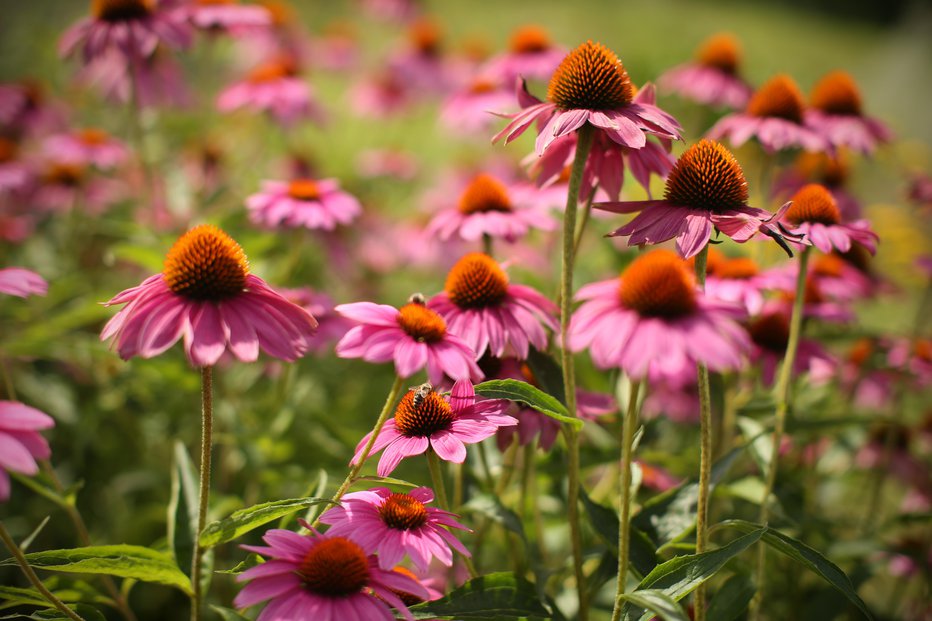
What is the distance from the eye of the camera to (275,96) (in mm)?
2633

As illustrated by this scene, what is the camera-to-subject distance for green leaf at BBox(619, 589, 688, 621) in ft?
2.76

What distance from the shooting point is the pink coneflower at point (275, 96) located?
260 centimetres

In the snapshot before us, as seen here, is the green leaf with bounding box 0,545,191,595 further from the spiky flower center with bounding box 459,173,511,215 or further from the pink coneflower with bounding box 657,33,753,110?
the pink coneflower with bounding box 657,33,753,110

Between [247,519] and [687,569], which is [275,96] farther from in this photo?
[687,569]

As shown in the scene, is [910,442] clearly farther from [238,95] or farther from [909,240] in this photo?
[238,95]

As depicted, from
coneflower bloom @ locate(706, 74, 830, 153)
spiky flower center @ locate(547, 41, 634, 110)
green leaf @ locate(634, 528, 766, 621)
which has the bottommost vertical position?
green leaf @ locate(634, 528, 766, 621)

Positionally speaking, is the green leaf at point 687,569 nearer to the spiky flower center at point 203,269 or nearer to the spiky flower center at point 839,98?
the spiky flower center at point 203,269

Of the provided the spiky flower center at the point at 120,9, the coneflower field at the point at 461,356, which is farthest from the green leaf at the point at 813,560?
the spiky flower center at the point at 120,9

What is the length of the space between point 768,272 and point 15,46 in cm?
481

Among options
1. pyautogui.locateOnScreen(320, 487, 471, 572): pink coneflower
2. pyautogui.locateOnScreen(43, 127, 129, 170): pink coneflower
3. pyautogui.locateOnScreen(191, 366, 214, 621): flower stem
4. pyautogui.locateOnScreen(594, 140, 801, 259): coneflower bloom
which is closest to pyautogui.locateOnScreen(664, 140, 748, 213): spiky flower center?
pyautogui.locateOnScreen(594, 140, 801, 259): coneflower bloom

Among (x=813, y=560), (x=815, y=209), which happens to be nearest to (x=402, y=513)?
(x=813, y=560)

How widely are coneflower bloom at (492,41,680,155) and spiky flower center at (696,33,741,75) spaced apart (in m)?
1.55

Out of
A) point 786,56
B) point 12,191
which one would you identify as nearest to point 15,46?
point 12,191

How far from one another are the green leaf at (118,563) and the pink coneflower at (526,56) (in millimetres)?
2054
